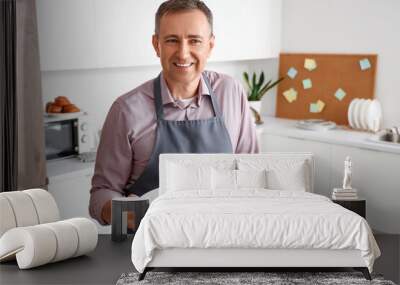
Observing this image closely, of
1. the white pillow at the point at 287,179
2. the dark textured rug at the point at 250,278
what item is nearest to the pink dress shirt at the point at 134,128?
the white pillow at the point at 287,179

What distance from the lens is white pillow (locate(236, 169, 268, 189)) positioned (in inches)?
203

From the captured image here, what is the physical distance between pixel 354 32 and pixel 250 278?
10.8ft

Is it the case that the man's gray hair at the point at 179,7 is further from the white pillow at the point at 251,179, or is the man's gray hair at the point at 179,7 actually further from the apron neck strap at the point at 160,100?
the white pillow at the point at 251,179

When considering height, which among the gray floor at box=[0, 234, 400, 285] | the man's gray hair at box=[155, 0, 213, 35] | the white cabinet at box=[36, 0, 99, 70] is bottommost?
the gray floor at box=[0, 234, 400, 285]

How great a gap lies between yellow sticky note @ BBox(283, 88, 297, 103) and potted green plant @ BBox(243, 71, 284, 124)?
15 centimetres

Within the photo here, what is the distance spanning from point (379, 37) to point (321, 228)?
300cm

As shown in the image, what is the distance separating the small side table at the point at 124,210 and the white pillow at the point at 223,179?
431 mm

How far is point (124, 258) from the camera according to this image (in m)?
4.95

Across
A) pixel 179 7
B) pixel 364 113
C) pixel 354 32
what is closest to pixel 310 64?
pixel 354 32

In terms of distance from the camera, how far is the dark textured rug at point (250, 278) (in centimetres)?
447

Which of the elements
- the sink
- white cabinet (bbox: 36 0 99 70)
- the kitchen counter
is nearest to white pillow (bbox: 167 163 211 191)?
white cabinet (bbox: 36 0 99 70)

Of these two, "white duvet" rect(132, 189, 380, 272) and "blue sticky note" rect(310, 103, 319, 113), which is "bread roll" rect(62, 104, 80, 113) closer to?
"white duvet" rect(132, 189, 380, 272)

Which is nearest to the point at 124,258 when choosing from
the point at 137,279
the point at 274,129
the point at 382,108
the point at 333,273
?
the point at 137,279

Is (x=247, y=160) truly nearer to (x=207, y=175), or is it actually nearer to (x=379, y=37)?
(x=207, y=175)
